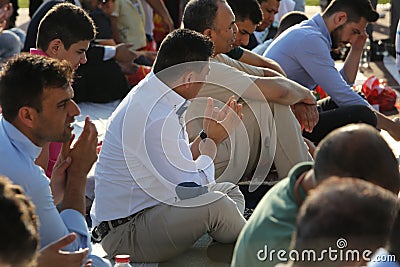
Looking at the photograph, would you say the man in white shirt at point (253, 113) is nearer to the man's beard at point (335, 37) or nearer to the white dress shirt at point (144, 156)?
the white dress shirt at point (144, 156)

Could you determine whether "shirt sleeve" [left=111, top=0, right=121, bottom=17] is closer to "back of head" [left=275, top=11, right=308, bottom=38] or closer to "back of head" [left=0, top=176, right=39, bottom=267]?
"back of head" [left=275, top=11, right=308, bottom=38]

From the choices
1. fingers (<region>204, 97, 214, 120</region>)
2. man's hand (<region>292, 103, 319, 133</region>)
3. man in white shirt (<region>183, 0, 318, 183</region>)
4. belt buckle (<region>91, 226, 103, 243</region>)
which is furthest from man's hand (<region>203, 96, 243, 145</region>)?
man's hand (<region>292, 103, 319, 133</region>)

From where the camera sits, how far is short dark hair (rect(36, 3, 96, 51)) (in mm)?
4340

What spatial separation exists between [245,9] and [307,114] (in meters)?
0.97

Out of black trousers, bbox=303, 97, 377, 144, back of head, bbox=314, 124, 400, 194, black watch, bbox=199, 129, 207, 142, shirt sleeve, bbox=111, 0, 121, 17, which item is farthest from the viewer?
shirt sleeve, bbox=111, 0, 121, 17

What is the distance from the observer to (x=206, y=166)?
3936 millimetres

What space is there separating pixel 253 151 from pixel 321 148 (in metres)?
2.36

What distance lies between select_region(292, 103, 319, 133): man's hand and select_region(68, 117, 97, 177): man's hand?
184 centimetres

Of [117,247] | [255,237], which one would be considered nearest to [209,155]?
[117,247]

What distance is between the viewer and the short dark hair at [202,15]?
15.9ft

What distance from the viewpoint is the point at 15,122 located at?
308 cm

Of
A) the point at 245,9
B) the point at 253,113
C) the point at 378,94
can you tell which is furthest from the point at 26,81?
the point at 378,94

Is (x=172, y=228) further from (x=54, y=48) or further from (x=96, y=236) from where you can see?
(x=54, y=48)

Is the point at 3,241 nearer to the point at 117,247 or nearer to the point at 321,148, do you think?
the point at 321,148
